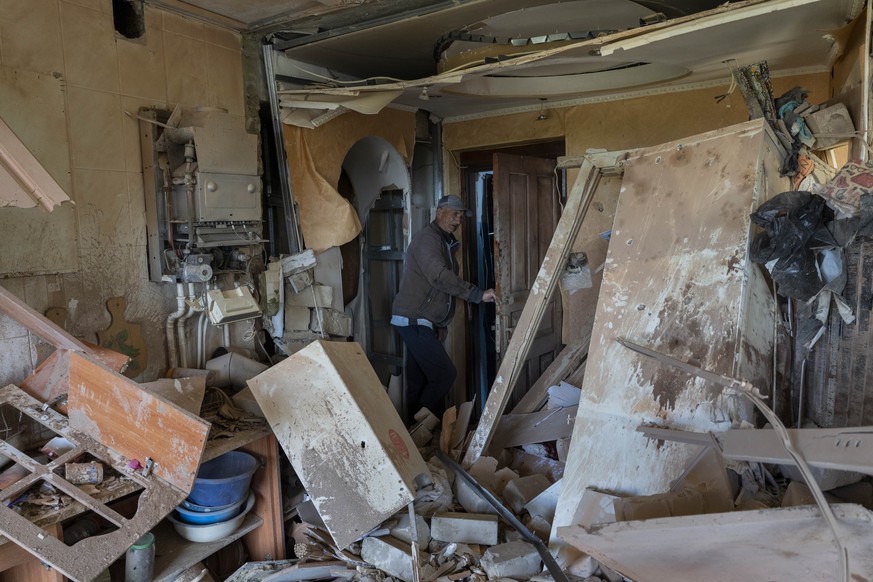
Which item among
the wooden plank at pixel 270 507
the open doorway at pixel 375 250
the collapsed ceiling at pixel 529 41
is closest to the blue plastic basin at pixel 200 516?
the wooden plank at pixel 270 507

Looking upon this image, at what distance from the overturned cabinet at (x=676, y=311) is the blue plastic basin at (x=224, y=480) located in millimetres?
1406

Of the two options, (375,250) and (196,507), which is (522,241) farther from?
(196,507)

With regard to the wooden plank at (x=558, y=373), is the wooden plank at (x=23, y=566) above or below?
below

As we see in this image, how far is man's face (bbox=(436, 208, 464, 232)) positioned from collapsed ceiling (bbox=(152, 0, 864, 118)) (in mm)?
780

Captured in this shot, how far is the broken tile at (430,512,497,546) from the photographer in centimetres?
272

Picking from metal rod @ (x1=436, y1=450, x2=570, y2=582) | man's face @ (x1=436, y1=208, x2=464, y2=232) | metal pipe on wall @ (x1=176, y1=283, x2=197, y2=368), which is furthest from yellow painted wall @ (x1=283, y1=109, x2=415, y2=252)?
metal rod @ (x1=436, y1=450, x2=570, y2=582)

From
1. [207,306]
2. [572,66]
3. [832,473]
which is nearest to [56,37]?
[207,306]

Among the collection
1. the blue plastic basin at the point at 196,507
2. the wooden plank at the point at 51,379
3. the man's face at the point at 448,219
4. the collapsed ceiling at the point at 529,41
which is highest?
the collapsed ceiling at the point at 529,41


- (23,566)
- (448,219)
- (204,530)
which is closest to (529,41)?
(448,219)

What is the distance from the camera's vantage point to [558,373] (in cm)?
383

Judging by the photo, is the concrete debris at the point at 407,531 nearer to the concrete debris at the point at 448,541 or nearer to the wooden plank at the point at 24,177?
the concrete debris at the point at 448,541

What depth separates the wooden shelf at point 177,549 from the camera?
2582 mm

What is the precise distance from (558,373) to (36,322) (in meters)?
2.73

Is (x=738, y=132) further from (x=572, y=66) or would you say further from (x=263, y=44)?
(x=263, y=44)
